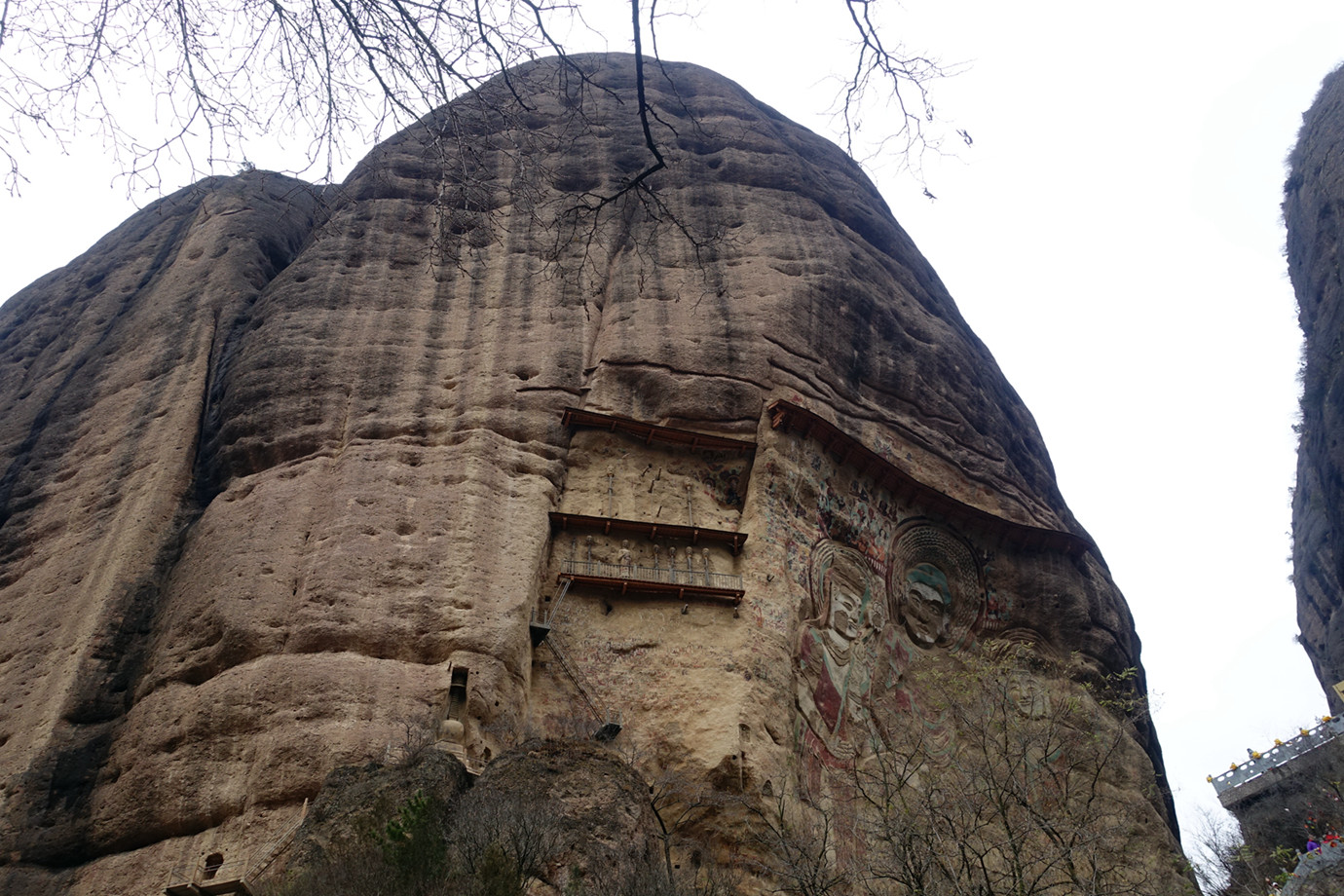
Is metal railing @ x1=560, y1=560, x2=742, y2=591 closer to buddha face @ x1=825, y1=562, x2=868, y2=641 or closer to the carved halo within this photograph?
buddha face @ x1=825, y1=562, x2=868, y2=641

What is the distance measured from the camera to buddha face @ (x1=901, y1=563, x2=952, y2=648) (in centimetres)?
1467

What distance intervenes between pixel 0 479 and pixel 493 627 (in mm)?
7805

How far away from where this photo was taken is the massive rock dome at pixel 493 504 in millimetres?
10773

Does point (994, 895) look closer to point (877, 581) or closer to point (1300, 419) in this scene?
point (877, 581)

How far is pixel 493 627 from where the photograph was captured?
11414mm

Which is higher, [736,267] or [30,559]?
[736,267]

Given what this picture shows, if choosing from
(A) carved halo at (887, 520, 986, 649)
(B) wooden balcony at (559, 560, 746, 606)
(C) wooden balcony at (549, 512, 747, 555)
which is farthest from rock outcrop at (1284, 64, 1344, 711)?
(B) wooden balcony at (559, 560, 746, 606)

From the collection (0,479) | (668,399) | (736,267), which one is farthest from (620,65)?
(0,479)

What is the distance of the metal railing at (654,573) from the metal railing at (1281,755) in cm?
1350

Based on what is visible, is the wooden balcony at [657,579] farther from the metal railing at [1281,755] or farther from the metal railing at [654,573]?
the metal railing at [1281,755]

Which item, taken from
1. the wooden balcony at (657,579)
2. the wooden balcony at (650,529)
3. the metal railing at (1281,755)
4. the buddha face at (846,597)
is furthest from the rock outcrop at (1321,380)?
the wooden balcony at (657,579)

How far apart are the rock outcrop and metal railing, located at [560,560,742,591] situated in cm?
2079

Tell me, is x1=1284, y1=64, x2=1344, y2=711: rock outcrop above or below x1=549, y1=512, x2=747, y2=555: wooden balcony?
above

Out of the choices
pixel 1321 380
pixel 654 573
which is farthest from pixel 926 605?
pixel 1321 380
